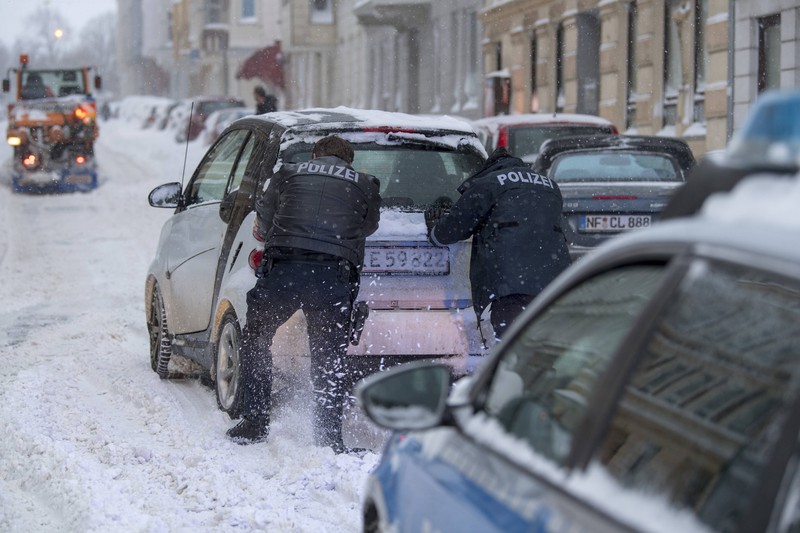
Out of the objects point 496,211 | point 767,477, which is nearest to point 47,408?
point 496,211

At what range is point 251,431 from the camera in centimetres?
675

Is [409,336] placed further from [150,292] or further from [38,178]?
[38,178]

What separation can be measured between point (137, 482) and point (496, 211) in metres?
2.11

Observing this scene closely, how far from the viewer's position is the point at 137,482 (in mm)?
6027

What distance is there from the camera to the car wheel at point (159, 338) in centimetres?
857

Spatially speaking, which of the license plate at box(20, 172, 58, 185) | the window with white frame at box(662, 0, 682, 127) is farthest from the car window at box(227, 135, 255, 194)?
the license plate at box(20, 172, 58, 185)

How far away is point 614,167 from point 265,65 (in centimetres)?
5310

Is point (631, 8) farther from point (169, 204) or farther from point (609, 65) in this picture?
point (169, 204)

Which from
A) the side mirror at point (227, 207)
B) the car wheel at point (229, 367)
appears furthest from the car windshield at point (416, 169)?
the car wheel at point (229, 367)

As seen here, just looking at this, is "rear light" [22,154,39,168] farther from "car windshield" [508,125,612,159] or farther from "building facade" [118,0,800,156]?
"car windshield" [508,125,612,159]

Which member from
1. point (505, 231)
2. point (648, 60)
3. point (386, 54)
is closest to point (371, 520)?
point (505, 231)

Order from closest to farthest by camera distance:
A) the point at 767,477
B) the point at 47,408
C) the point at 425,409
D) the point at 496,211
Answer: the point at 767,477 < the point at 425,409 < the point at 496,211 < the point at 47,408

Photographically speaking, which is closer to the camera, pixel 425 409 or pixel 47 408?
pixel 425 409

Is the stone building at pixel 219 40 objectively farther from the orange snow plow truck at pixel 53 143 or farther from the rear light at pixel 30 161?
the rear light at pixel 30 161
